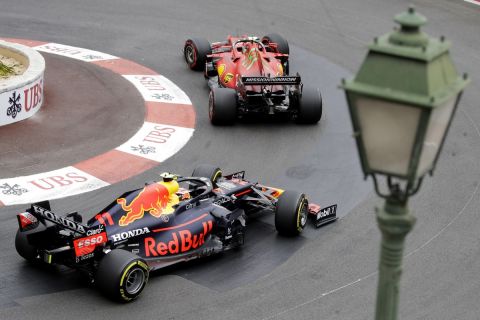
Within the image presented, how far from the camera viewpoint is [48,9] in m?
24.5

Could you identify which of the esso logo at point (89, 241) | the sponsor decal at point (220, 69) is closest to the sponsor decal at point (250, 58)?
the sponsor decal at point (220, 69)

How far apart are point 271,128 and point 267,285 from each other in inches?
247

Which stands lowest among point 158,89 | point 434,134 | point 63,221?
point 158,89

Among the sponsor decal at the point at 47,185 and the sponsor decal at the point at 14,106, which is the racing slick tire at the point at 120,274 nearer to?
the sponsor decal at the point at 47,185

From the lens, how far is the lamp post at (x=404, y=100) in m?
4.20

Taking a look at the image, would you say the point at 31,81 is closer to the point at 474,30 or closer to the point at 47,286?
the point at 47,286

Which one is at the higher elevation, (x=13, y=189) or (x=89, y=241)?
(x=89, y=241)

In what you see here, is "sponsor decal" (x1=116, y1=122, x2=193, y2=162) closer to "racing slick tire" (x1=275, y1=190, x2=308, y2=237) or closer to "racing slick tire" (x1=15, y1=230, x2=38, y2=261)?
"racing slick tire" (x1=275, y1=190, x2=308, y2=237)

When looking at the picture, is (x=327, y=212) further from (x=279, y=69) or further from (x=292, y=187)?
(x=279, y=69)

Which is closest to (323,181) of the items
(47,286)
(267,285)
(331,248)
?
(331,248)

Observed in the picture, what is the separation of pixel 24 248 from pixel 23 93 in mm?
6091

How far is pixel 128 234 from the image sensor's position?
11094 millimetres

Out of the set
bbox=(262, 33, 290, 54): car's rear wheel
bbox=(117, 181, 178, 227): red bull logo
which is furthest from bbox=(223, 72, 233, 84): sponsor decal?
bbox=(117, 181, 178, 227): red bull logo

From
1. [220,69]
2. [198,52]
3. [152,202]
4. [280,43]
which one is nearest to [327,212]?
[152,202]
